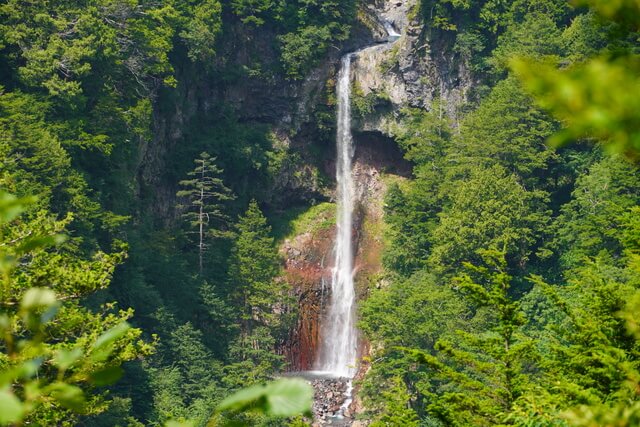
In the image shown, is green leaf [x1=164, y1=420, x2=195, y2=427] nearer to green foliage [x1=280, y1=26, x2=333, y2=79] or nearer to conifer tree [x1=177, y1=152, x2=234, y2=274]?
conifer tree [x1=177, y1=152, x2=234, y2=274]

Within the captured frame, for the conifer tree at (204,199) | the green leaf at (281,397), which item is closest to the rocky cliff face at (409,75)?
the conifer tree at (204,199)

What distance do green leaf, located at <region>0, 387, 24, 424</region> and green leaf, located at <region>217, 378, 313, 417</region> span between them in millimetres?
380

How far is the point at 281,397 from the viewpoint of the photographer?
5.46 feet

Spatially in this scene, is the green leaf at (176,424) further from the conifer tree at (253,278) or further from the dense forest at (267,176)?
the conifer tree at (253,278)

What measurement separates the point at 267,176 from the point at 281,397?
36.9 metres

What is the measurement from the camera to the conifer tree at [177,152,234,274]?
3400 cm

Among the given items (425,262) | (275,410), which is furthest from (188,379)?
(275,410)

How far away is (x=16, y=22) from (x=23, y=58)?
1.10m

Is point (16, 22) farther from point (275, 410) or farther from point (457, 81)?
point (275, 410)

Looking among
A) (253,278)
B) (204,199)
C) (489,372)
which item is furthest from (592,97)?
(204,199)

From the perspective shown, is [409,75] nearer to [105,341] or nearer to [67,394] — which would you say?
[105,341]

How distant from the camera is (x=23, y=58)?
27531 mm

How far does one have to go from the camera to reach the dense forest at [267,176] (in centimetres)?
2597

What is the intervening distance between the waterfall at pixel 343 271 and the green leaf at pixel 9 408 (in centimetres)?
3356
